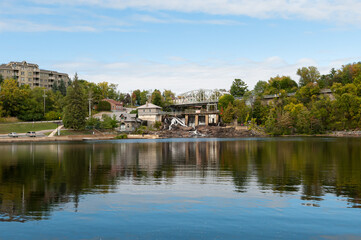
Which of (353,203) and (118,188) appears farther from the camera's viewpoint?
(118,188)

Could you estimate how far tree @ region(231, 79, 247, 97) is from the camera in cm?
15738

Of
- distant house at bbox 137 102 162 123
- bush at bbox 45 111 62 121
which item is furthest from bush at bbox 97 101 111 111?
bush at bbox 45 111 62 121

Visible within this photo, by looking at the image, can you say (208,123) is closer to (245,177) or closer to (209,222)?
(245,177)

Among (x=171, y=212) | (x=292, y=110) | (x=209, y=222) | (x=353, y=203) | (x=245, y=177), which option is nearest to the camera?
(x=209, y=222)

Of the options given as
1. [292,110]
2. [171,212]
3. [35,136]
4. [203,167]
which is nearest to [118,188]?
[171,212]

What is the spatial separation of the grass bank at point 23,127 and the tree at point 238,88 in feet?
287

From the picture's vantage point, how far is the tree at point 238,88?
15738 cm

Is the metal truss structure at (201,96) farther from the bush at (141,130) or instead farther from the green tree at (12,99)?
the green tree at (12,99)

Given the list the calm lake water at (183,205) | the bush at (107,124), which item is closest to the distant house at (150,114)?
the bush at (107,124)

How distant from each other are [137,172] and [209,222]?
1430cm

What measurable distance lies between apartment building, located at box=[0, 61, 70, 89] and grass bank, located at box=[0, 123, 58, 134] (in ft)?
183

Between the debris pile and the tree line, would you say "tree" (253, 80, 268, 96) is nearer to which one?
the tree line

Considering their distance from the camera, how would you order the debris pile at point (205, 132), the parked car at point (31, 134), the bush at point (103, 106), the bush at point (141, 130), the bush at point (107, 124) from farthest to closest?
the bush at point (103, 106)
the bush at point (141, 130)
the debris pile at point (205, 132)
the bush at point (107, 124)
the parked car at point (31, 134)

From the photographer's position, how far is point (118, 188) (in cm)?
1917
